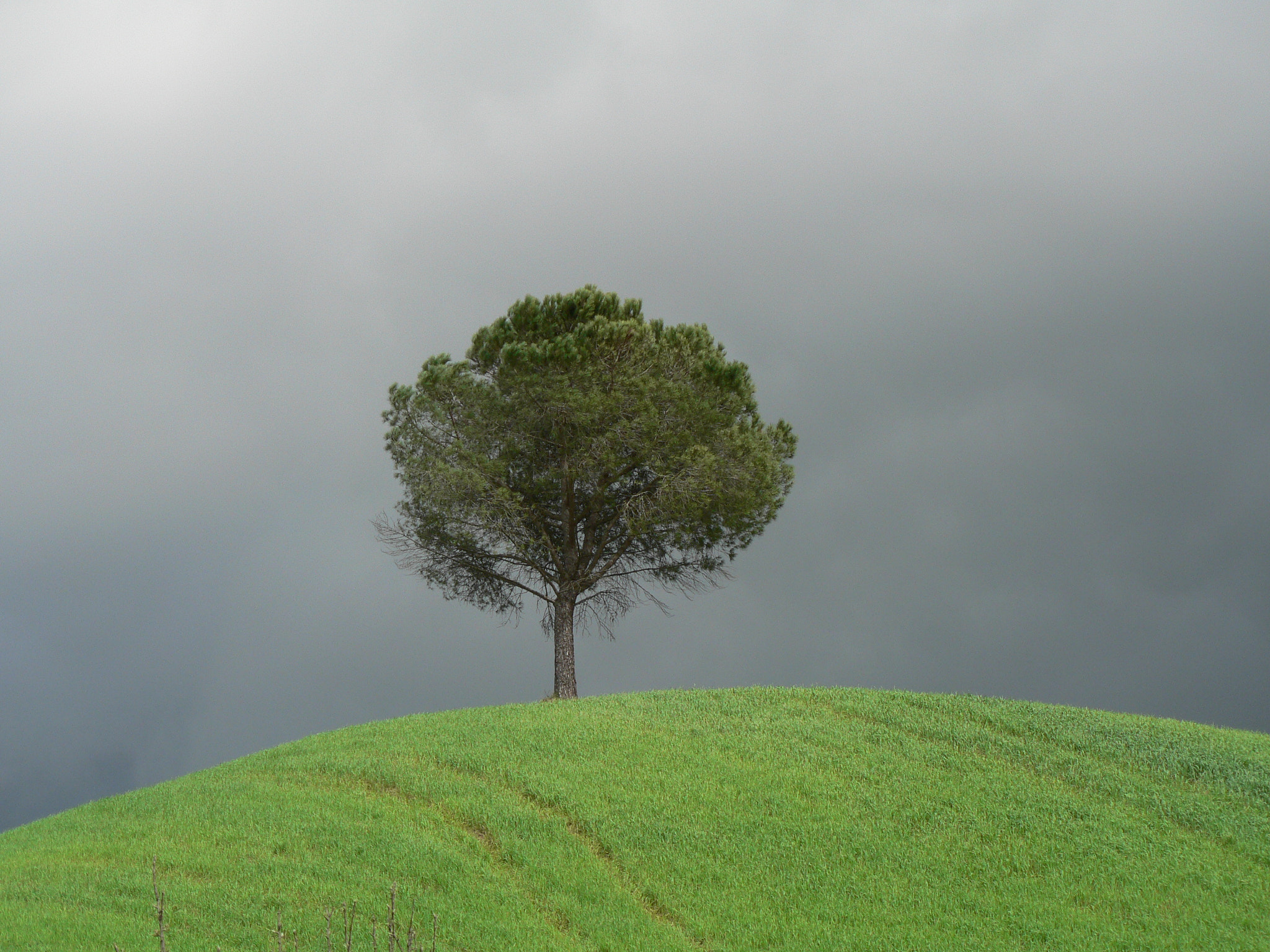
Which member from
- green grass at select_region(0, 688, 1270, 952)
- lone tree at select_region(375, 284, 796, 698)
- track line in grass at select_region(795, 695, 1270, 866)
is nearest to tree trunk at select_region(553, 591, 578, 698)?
lone tree at select_region(375, 284, 796, 698)

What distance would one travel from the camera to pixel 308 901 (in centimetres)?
1163

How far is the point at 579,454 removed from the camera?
24453mm

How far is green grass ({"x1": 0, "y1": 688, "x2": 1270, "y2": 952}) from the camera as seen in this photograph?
11.5 m

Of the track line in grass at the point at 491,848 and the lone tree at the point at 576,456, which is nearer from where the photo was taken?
the track line in grass at the point at 491,848

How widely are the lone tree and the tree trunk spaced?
4 centimetres

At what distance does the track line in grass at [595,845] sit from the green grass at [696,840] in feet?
0.13

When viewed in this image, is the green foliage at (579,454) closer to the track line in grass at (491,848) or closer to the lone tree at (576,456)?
the lone tree at (576,456)

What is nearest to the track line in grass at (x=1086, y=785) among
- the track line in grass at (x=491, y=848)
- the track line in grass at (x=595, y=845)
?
the track line in grass at (x=595, y=845)

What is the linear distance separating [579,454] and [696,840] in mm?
12592

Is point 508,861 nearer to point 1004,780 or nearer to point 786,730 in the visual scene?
point 786,730

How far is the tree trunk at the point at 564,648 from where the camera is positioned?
25062 mm

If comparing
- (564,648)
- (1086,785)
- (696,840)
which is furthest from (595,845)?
(564,648)

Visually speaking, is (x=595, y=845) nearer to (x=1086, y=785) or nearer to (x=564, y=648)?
(x=1086, y=785)

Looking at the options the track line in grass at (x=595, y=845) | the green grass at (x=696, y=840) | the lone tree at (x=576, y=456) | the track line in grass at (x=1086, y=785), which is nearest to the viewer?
the green grass at (x=696, y=840)
